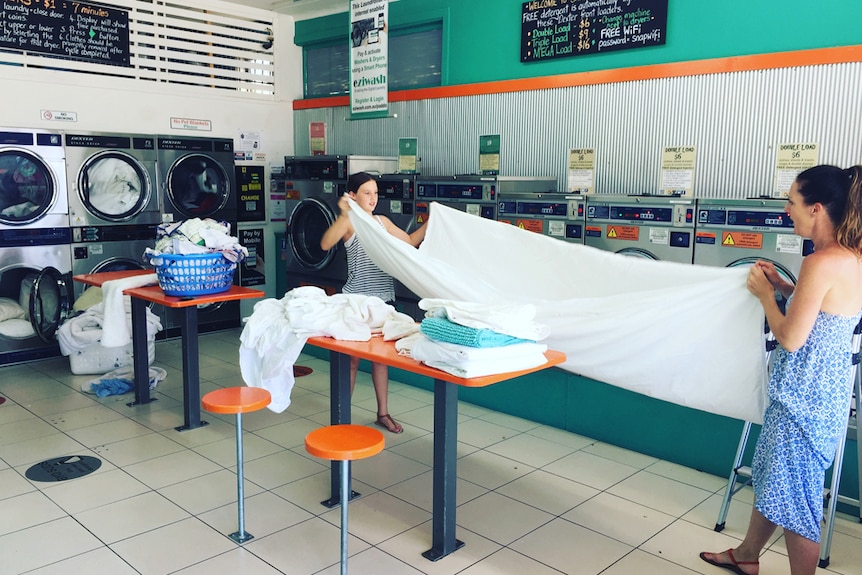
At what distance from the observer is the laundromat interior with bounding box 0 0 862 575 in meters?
3.40

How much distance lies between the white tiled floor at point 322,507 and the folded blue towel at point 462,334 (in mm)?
1048

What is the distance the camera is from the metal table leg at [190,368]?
4.62 meters

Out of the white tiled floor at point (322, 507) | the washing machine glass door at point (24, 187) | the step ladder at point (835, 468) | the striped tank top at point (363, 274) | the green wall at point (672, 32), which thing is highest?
the green wall at point (672, 32)

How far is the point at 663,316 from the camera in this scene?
10.6 ft

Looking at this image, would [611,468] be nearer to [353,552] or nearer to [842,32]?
[353,552]

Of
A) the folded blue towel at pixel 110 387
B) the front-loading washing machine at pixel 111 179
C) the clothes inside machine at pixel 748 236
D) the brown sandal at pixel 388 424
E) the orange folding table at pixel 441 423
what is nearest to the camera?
the orange folding table at pixel 441 423

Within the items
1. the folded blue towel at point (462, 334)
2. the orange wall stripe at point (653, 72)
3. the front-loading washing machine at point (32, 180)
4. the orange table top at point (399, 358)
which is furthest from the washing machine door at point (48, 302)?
the folded blue towel at point (462, 334)

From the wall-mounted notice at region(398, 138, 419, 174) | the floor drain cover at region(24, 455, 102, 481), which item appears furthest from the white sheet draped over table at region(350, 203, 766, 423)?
the wall-mounted notice at region(398, 138, 419, 174)

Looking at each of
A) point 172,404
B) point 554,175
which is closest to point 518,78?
point 554,175

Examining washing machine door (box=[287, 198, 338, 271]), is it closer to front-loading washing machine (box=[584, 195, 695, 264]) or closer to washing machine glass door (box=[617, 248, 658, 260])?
front-loading washing machine (box=[584, 195, 695, 264])

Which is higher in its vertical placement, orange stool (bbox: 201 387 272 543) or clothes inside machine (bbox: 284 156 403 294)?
clothes inside machine (bbox: 284 156 403 294)

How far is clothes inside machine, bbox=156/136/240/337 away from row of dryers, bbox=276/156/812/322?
2.54 feet

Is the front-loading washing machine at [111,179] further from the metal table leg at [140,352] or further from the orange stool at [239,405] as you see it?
the orange stool at [239,405]

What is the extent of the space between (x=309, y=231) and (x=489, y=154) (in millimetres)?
1904
